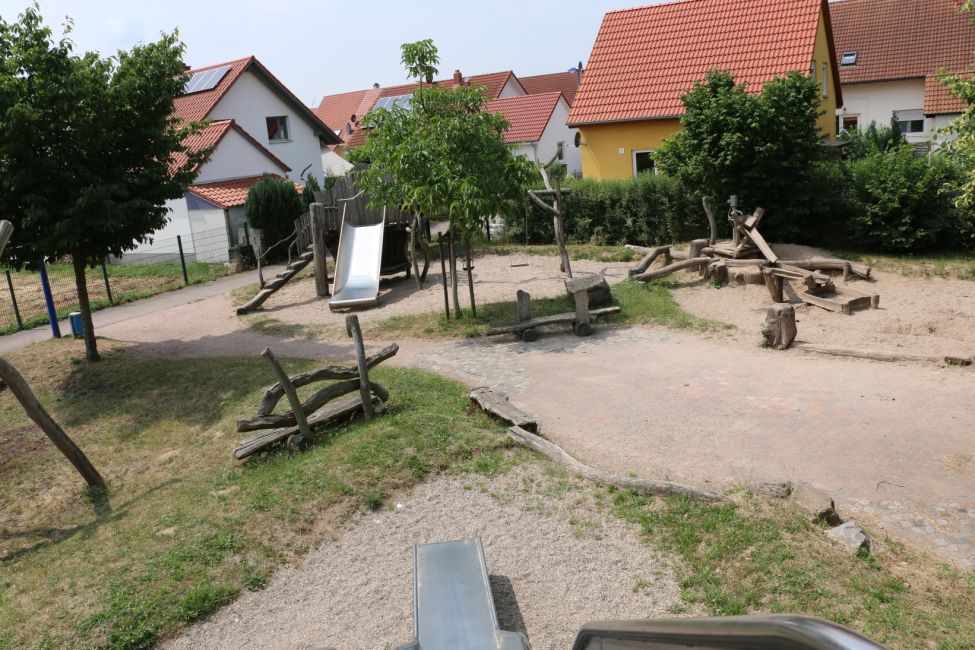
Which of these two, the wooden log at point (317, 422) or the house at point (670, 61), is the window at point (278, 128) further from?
the wooden log at point (317, 422)

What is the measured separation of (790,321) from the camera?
11.9 metres

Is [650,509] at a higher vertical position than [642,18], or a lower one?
lower

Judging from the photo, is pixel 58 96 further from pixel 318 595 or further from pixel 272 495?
pixel 318 595

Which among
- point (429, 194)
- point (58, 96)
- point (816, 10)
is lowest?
point (429, 194)

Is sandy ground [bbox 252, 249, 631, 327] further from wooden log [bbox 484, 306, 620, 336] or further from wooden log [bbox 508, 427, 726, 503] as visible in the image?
wooden log [bbox 508, 427, 726, 503]

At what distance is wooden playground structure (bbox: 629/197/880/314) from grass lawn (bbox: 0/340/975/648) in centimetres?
715

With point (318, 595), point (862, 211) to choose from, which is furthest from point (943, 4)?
point (318, 595)

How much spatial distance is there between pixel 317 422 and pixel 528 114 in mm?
35131

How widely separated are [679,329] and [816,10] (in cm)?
1486

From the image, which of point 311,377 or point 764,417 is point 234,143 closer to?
point 311,377

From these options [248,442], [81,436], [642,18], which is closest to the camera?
[248,442]

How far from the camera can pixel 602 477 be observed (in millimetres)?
7410

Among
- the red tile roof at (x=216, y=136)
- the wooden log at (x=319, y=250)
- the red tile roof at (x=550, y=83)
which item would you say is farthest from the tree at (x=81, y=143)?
the red tile roof at (x=550, y=83)

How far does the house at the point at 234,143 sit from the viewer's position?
24.6m
